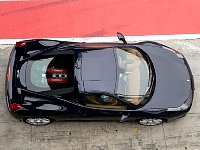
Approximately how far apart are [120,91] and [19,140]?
7.81 ft

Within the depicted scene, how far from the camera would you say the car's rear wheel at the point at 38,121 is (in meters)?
8.34

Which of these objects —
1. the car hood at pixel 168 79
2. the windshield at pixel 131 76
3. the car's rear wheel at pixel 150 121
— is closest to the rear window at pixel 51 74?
the windshield at pixel 131 76

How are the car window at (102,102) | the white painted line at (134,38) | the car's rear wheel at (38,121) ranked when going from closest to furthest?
the car window at (102,102)
the car's rear wheel at (38,121)
the white painted line at (134,38)

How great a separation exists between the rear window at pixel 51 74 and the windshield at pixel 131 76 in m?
0.95

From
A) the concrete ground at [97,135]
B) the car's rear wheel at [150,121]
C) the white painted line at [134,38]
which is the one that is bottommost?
the concrete ground at [97,135]

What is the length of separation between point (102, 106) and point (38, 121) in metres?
1.40

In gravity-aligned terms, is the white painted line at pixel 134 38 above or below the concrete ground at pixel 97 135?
above

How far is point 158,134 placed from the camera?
8.94m

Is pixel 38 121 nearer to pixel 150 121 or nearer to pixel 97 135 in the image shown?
pixel 97 135

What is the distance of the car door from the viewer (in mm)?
7957

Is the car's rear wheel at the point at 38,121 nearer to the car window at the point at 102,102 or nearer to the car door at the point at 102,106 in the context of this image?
the car door at the point at 102,106

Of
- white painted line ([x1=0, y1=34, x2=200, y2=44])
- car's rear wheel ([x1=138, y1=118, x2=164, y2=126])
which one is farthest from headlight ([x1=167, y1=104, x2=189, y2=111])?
white painted line ([x1=0, y1=34, x2=200, y2=44])

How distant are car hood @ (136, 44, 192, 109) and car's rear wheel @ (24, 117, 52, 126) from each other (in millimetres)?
1982

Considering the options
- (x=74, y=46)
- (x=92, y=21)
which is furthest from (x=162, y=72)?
(x=92, y=21)
